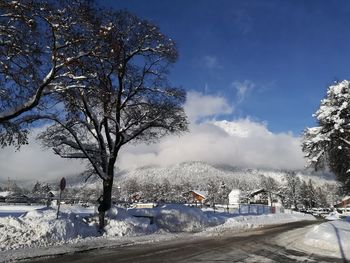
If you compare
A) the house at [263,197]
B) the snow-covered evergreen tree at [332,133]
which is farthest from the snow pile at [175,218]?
the house at [263,197]

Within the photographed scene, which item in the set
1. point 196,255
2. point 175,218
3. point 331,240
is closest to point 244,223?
point 175,218

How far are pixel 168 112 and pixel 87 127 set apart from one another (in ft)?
16.5

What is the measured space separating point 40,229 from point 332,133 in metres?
23.1

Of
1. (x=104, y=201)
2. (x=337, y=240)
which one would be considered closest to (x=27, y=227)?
(x=104, y=201)

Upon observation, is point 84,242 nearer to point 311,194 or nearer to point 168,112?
point 168,112

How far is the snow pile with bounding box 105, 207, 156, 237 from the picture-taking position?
878 inches

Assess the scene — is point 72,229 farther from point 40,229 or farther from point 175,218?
point 175,218

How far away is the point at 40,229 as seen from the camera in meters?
17.6

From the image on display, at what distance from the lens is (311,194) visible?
127938mm

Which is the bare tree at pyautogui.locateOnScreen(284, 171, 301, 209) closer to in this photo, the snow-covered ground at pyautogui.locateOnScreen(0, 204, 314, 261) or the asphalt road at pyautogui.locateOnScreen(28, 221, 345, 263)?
the snow-covered ground at pyautogui.locateOnScreen(0, 204, 314, 261)

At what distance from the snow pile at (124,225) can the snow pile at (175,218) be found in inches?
81.7

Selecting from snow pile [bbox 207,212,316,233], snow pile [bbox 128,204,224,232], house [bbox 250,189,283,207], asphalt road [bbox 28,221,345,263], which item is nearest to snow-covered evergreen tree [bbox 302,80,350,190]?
snow pile [bbox 207,212,316,233]

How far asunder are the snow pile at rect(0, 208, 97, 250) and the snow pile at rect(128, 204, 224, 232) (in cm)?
725

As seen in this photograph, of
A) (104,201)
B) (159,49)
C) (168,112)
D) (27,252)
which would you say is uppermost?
(159,49)
